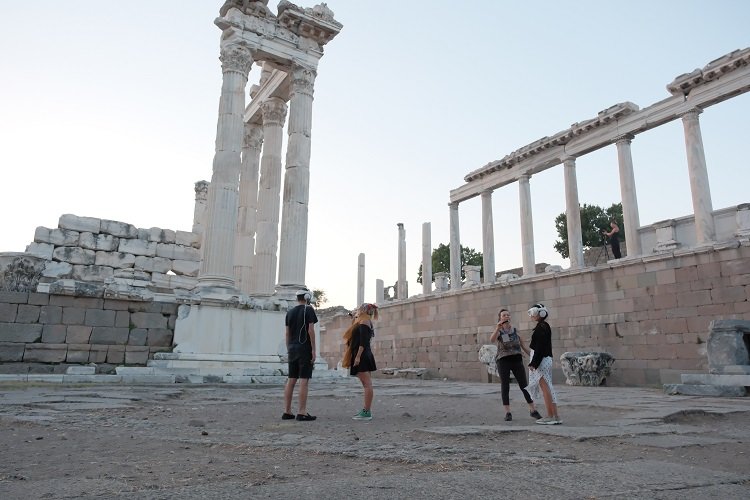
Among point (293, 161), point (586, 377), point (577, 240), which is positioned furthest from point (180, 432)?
point (577, 240)

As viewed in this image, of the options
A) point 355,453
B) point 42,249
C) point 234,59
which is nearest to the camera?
point 355,453

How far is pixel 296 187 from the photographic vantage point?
14.6m

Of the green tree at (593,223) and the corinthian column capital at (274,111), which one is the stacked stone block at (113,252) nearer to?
the corinthian column capital at (274,111)

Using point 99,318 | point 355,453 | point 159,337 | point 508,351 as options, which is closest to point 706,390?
point 508,351

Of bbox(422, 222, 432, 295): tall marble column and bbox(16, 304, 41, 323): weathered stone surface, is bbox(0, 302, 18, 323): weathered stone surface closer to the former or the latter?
bbox(16, 304, 41, 323): weathered stone surface

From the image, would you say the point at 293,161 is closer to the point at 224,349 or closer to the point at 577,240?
the point at 224,349

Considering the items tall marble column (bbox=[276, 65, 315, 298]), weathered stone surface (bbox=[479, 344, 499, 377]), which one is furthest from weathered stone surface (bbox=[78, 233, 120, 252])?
weathered stone surface (bbox=[479, 344, 499, 377])

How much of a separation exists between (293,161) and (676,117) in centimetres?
1260

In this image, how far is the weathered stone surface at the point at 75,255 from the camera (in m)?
14.1

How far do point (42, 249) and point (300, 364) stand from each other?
10.8 meters

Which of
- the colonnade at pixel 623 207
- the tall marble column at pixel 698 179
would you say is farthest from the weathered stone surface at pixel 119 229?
the tall marble column at pixel 698 179

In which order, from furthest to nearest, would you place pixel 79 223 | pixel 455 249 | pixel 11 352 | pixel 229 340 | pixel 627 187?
pixel 455 249
pixel 627 187
pixel 79 223
pixel 229 340
pixel 11 352

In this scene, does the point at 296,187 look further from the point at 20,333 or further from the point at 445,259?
the point at 445,259

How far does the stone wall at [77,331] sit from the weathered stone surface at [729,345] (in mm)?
11682
